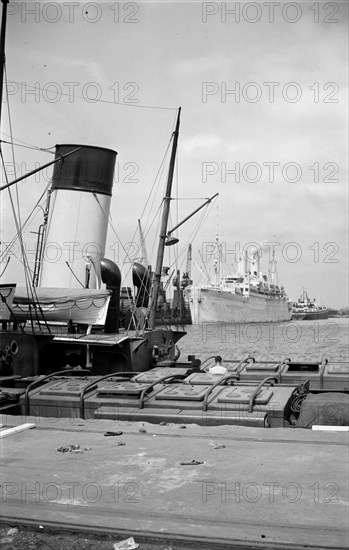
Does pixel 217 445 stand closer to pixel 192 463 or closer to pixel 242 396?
pixel 192 463

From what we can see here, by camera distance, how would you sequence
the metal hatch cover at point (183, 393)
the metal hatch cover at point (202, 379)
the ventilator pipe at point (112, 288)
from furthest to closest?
the ventilator pipe at point (112, 288) < the metal hatch cover at point (202, 379) < the metal hatch cover at point (183, 393)

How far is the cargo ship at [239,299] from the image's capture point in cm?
9325

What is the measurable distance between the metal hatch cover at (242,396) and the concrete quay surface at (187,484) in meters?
1.50

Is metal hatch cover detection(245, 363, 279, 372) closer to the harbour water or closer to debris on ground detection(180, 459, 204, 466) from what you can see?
the harbour water

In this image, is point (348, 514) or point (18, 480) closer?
point (348, 514)

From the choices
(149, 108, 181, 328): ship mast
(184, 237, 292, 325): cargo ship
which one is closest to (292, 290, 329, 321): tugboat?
(184, 237, 292, 325): cargo ship

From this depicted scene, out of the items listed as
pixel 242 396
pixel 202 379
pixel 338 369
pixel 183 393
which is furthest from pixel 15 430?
pixel 338 369

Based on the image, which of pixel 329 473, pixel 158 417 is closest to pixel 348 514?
pixel 329 473

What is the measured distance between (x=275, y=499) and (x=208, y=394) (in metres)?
4.19

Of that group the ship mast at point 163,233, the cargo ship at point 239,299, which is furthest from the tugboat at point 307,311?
the ship mast at point 163,233

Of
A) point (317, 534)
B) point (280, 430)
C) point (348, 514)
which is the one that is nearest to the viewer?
point (317, 534)

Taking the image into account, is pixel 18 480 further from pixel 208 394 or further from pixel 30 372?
pixel 30 372

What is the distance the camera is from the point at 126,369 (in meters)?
16.0

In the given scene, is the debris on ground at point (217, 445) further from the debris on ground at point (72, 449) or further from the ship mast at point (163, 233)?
the ship mast at point (163, 233)
